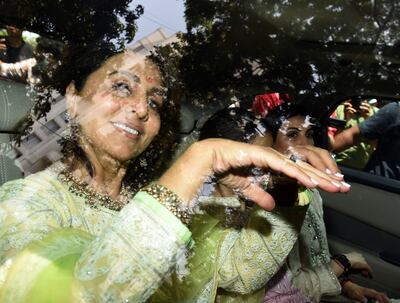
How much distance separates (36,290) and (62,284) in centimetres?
5

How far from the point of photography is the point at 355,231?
2158mm

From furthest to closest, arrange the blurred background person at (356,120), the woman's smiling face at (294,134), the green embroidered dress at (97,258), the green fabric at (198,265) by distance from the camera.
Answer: the blurred background person at (356,120), the woman's smiling face at (294,134), the green fabric at (198,265), the green embroidered dress at (97,258)

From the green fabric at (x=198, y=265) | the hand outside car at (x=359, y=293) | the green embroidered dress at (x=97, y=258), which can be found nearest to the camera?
the green embroidered dress at (x=97, y=258)

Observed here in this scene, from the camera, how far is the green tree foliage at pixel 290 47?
1.10 metres

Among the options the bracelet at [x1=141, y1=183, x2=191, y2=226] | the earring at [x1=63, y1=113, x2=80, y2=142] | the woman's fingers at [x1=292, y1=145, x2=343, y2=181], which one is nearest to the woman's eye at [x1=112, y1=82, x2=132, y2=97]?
the earring at [x1=63, y1=113, x2=80, y2=142]

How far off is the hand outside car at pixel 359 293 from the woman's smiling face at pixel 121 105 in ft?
3.86

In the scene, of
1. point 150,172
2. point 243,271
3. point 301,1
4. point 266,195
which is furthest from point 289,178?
point 301,1

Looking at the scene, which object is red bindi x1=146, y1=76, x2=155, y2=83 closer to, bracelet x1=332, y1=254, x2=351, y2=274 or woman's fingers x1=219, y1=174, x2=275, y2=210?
woman's fingers x1=219, y1=174, x2=275, y2=210

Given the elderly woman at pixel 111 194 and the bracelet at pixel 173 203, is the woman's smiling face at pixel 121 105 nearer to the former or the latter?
the elderly woman at pixel 111 194

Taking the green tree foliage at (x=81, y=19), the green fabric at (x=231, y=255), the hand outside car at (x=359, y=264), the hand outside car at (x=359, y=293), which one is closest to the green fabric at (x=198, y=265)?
the green fabric at (x=231, y=255)

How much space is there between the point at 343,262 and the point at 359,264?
14cm

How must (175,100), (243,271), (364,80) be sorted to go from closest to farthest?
(175,100), (243,271), (364,80)

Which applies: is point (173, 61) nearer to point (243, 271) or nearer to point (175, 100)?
point (175, 100)

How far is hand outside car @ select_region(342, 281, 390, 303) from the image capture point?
5.82 feet
